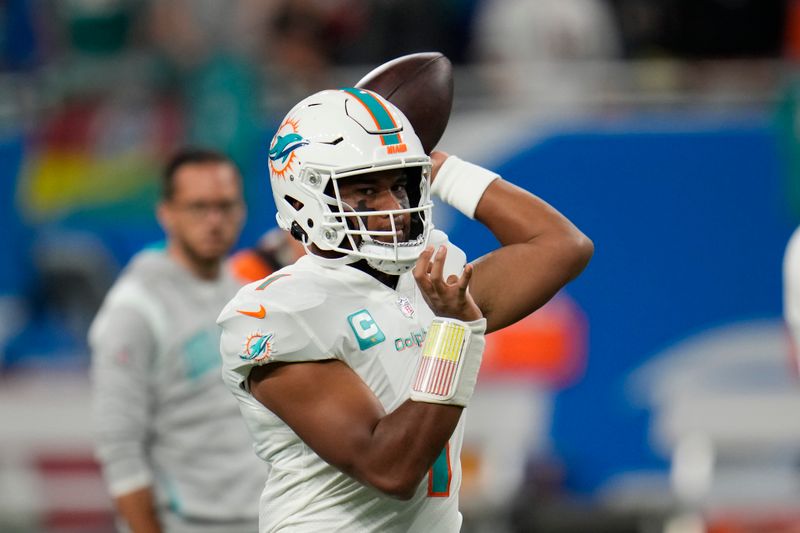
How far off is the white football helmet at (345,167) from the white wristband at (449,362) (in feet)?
0.75

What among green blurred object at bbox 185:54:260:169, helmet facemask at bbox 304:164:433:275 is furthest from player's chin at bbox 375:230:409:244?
green blurred object at bbox 185:54:260:169

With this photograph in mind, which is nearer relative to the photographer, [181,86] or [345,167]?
[345,167]

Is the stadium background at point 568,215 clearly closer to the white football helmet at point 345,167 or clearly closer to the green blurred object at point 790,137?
the green blurred object at point 790,137

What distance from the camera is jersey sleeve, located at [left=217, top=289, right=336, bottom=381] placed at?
266 centimetres

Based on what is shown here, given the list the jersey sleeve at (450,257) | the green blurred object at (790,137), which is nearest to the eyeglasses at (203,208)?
the jersey sleeve at (450,257)

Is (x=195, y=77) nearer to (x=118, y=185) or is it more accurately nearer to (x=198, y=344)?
(x=118, y=185)

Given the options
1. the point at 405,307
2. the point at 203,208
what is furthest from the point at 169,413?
the point at 405,307

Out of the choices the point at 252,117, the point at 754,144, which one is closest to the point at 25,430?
the point at 252,117

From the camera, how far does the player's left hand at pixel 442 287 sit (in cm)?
251

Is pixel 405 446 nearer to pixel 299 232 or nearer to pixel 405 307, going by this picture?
pixel 405 307

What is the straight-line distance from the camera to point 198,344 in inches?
169

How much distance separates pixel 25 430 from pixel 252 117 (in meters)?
2.09

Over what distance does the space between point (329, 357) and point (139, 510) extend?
161 cm

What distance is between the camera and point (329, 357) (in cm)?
268
